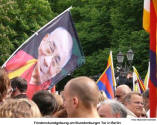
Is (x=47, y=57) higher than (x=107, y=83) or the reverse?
higher

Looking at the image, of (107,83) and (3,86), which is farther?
(107,83)

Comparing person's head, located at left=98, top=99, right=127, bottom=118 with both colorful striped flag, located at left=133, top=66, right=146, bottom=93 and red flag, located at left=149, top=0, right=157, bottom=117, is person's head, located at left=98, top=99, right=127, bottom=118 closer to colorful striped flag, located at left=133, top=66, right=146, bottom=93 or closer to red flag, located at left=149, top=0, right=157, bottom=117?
red flag, located at left=149, top=0, right=157, bottom=117

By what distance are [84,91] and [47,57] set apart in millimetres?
4340

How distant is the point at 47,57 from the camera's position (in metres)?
8.32

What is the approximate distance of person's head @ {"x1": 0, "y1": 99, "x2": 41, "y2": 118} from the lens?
3766 mm

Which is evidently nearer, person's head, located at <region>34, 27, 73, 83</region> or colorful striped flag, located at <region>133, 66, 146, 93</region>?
person's head, located at <region>34, 27, 73, 83</region>

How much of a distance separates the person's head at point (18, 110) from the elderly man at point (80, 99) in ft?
0.93

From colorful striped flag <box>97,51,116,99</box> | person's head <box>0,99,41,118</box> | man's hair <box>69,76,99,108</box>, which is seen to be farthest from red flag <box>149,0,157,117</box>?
colorful striped flag <box>97,51,116,99</box>

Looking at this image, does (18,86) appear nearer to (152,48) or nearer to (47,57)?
(152,48)

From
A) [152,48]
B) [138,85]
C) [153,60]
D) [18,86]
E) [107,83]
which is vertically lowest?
[138,85]

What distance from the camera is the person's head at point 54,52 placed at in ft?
27.1

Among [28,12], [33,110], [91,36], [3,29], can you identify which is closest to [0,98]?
[33,110]

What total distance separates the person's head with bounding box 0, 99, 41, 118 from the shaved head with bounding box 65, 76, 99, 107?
35 cm

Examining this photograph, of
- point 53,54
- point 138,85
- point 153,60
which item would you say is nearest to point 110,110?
point 153,60
